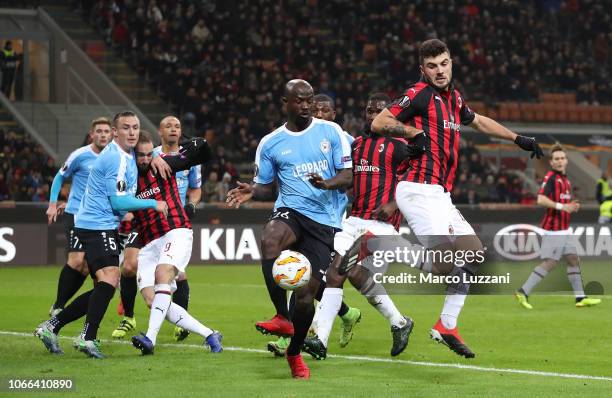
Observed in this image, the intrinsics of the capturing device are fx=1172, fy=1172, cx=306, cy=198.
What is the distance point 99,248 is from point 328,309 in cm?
209

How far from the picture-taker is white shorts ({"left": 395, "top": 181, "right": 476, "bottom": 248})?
905cm

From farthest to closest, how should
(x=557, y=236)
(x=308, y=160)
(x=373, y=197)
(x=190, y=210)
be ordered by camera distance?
1. (x=557, y=236)
2. (x=190, y=210)
3. (x=373, y=197)
4. (x=308, y=160)

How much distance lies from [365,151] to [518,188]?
1900 cm

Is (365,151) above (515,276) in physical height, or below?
above

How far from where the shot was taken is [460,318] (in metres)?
13.8

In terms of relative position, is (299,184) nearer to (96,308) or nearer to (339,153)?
(339,153)

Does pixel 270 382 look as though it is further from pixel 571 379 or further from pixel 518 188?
pixel 518 188

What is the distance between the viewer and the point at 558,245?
15625 mm

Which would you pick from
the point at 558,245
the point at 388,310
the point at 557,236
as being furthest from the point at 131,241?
the point at 557,236

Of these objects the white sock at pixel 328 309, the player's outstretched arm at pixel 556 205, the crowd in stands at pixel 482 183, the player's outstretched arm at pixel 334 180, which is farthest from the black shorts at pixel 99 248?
the crowd in stands at pixel 482 183

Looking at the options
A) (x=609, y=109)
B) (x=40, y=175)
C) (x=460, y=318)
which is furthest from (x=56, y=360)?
(x=609, y=109)

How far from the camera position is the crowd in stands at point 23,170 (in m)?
24.3

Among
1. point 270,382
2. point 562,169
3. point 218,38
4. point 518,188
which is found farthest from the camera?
point 218,38

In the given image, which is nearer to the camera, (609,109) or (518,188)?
(518,188)
